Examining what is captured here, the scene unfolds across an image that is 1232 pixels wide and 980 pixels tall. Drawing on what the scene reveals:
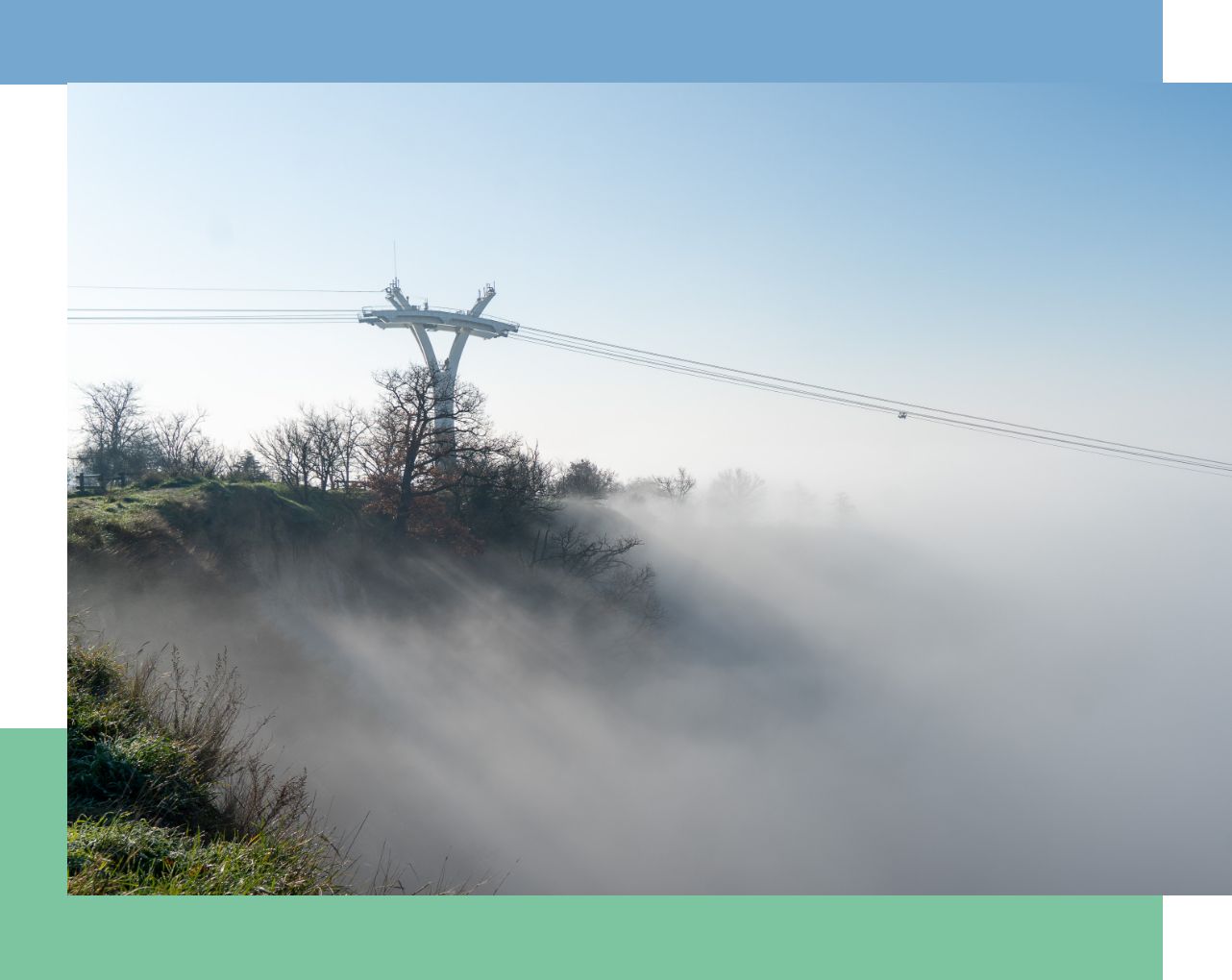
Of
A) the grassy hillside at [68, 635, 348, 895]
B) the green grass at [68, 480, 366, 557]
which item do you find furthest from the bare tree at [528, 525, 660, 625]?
the grassy hillside at [68, 635, 348, 895]

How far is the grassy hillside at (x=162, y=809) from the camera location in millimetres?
5625

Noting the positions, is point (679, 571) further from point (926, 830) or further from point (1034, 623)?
point (1034, 623)

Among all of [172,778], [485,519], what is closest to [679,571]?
[485,519]

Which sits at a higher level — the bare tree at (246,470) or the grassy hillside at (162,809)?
the bare tree at (246,470)

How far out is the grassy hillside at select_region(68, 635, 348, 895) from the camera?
18.5 ft

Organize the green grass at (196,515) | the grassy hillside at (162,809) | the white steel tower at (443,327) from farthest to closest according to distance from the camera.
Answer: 1. the white steel tower at (443,327)
2. the green grass at (196,515)
3. the grassy hillside at (162,809)

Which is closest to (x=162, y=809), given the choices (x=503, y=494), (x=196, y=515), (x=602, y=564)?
(x=196, y=515)

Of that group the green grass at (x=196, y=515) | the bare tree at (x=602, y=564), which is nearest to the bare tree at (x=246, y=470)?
the green grass at (x=196, y=515)

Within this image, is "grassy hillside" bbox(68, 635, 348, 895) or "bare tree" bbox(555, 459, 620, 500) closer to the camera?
"grassy hillside" bbox(68, 635, 348, 895)

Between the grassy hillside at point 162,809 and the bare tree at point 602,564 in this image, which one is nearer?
the grassy hillside at point 162,809

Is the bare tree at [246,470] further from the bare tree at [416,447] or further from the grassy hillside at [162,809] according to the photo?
the grassy hillside at [162,809]

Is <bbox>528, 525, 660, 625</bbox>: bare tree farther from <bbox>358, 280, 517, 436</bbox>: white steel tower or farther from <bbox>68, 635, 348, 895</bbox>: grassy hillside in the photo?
<bbox>68, 635, 348, 895</bbox>: grassy hillside

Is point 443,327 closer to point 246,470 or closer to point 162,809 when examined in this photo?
point 246,470

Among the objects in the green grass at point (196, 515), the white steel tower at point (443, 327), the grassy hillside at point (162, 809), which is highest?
the white steel tower at point (443, 327)
